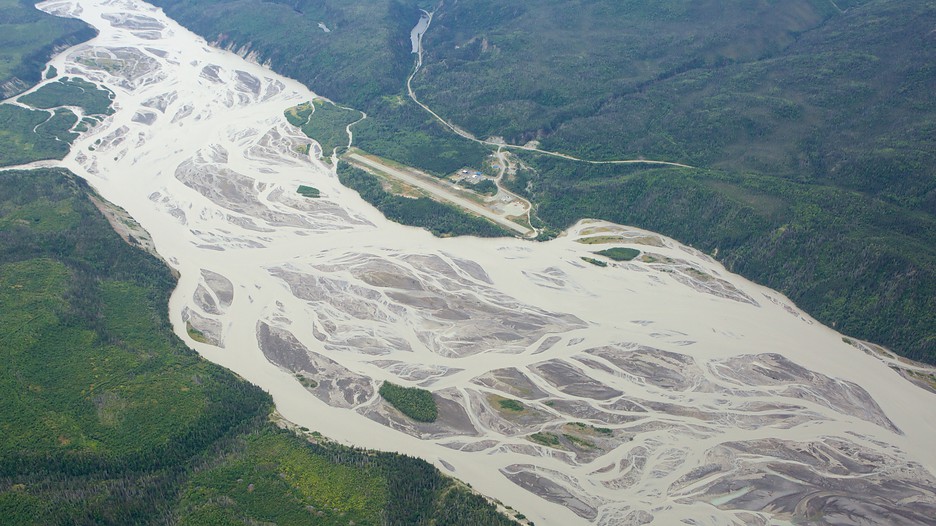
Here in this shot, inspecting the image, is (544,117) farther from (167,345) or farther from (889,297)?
(167,345)

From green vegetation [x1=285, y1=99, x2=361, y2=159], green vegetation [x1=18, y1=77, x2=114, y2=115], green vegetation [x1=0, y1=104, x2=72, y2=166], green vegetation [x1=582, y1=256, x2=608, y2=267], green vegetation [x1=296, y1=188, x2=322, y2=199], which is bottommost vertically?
green vegetation [x1=0, y1=104, x2=72, y2=166]

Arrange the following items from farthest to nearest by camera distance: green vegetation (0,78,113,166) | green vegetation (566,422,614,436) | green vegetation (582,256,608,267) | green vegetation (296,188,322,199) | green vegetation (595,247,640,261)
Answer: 1. green vegetation (0,78,113,166)
2. green vegetation (296,188,322,199)
3. green vegetation (595,247,640,261)
4. green vegetation (582,256,608,267)
5. green vegetation (566,422,614,436)

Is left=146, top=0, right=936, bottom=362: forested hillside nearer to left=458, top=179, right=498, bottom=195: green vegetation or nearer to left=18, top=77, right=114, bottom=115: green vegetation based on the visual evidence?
left=458, top=179, right=498, bottom=195: green vegetation

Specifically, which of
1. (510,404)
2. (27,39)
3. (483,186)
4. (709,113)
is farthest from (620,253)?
(27,39)

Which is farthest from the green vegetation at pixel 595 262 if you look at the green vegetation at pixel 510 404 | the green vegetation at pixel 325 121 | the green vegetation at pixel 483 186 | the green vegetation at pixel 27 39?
the green vegetation at pixel 27 39

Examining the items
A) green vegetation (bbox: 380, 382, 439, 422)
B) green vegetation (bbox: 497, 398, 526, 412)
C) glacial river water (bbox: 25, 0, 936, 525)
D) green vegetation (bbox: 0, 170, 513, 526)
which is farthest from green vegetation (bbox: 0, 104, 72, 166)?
green vegetation (bbox: 497, 398, 526, 412)

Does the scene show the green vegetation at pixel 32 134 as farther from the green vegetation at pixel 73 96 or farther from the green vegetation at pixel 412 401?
the green vegetation at pixel 412 401

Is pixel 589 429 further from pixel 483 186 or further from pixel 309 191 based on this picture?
pixel 309 191
